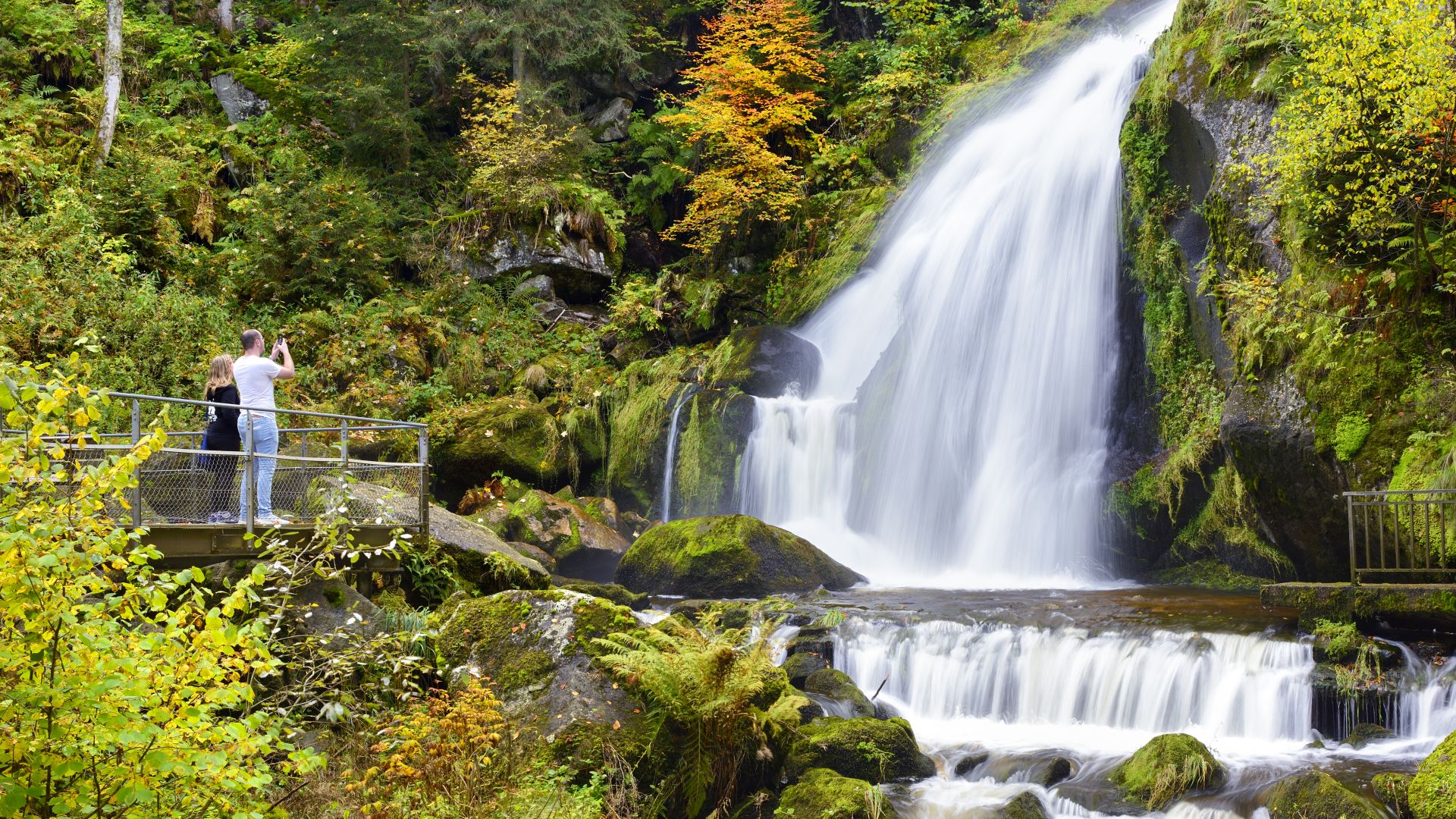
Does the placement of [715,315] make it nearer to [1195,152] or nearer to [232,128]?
[1195,152]

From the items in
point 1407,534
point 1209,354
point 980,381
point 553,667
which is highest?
point 1209,354

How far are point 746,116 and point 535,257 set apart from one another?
5853 mm

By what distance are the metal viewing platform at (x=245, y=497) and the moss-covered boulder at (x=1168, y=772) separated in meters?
6.05

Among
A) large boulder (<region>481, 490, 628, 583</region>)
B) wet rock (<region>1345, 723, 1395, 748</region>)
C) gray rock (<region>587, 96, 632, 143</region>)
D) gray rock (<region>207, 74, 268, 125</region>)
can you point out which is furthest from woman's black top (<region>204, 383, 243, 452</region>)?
gray rock (<region>587, 96, 632, 143</region>)

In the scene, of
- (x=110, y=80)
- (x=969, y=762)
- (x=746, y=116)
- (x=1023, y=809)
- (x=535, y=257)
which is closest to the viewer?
(x=1023, y=809)

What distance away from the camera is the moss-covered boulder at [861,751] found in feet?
27.1

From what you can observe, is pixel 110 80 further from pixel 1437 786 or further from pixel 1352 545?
pixel 1437 786

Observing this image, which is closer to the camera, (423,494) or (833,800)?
(833,800)

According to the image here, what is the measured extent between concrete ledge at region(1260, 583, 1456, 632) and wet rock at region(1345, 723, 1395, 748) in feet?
3.87

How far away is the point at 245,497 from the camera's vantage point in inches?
328

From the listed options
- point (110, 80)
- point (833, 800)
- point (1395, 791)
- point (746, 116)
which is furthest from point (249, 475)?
point (746, 116)

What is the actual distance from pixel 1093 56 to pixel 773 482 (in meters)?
11.6

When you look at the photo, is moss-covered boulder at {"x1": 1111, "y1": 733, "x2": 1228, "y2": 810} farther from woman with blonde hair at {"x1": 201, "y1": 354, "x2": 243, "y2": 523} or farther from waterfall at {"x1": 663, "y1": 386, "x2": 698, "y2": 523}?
waterfall at {"x1": 663, "y1": 386, "x2": 698, "y2": 523}

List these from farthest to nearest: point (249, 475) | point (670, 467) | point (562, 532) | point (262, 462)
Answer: point (670, 467)
point (562, 532)
point (262, 462)
point (249, 475)
